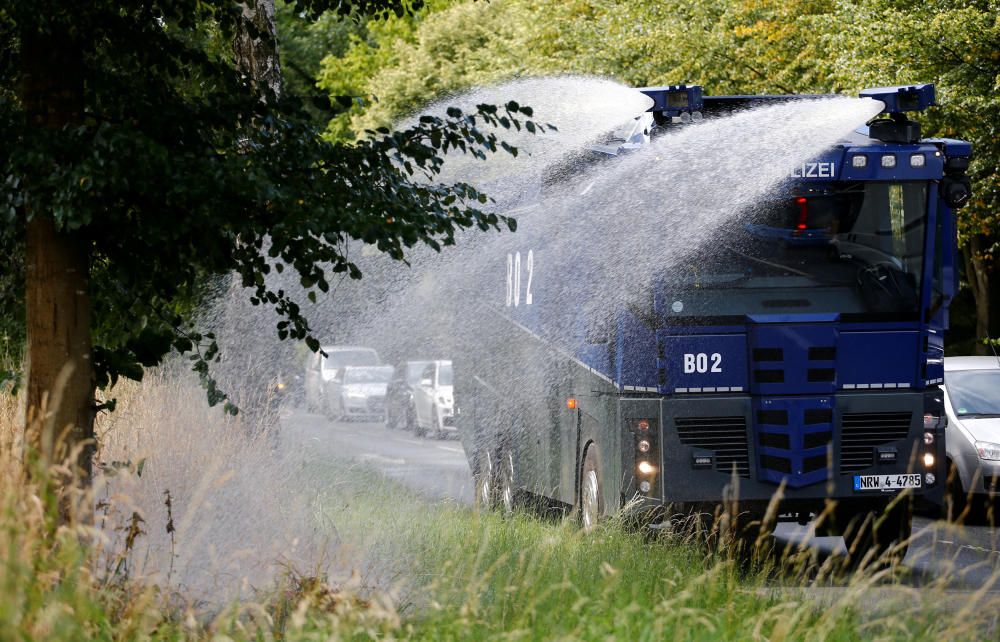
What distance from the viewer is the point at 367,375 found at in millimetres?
28234

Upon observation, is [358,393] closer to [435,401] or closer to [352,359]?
[352,359]

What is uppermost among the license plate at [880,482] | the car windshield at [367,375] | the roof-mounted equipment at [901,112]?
the roof-mounted equipment at [901,112]

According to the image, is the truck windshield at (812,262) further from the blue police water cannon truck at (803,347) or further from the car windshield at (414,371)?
the car windshield at (414,371)

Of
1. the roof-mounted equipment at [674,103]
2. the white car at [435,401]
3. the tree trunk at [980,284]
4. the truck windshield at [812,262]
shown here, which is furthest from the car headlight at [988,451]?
the tree trunk at [980,284]

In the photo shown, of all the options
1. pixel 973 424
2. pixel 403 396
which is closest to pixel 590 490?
pixel 973 424

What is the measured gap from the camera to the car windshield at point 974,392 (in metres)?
13.8

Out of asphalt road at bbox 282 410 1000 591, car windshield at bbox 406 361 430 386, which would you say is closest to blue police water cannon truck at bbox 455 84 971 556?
asphalt road at bbox 282 410 1000 591

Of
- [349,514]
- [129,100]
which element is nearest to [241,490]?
[349,514]

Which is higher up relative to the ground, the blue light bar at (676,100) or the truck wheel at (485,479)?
the blue light bar at (676,100)

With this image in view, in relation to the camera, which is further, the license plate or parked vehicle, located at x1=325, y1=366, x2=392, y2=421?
parked vehicle, located at x1=325, y1=366, x2=392, y2=421

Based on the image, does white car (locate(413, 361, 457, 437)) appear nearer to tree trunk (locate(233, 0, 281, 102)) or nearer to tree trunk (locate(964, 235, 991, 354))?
tree trunk (locate(964, 235, 991, 354))

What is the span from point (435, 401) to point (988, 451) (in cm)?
1229

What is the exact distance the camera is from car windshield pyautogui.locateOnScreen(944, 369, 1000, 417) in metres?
13.8

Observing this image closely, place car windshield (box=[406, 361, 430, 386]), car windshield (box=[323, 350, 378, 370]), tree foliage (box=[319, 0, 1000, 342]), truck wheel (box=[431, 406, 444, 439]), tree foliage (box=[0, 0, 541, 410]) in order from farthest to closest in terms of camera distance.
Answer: car windshield (box=[323, 350, 378, 370]), car windshield (box=[406, 361, 430, 386]), truck wheel (box=[431, 406, 444, 439]), tree foliage (box=[319, 0, 1000, 342]), tree foliage (box=[0, 0, 541, 410])
